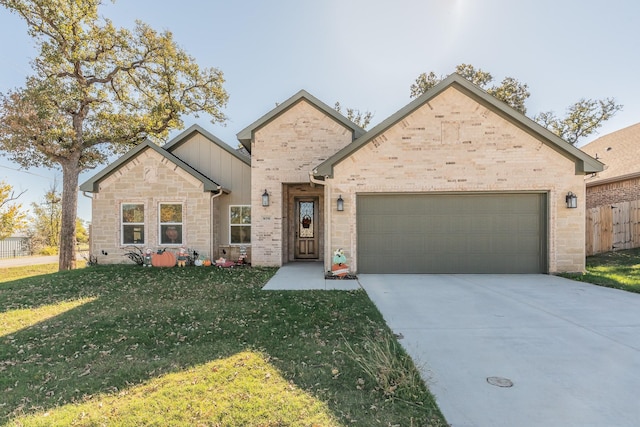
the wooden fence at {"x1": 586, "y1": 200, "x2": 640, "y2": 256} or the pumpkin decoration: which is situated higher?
the wooden fence at {"x1": 586, "y1": 200, "x2": 640, "y2": 256}

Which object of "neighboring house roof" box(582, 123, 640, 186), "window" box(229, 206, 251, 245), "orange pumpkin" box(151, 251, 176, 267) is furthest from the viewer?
"neighboring house roof" box(582, 123, 640, 186)

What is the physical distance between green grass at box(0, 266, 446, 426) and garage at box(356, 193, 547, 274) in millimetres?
3040

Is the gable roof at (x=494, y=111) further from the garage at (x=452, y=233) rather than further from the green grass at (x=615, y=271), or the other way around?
the green grass at (x=615, y=271)

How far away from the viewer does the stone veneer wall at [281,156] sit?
11.4 meters

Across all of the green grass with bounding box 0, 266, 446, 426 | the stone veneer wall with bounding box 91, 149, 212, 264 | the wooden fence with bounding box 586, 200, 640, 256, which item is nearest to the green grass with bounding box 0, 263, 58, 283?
the stone veneer wall with bounding box 91, 149, 212, 264

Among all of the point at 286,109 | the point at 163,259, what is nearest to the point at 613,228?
the point at 286,109

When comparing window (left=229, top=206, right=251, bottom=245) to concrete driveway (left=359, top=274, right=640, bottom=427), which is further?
window (left=229, top=206, right=251, bottom=245)

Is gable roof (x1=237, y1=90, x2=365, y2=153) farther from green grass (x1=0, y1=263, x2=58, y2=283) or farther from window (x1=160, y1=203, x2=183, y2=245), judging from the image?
green grass (x1=0, y1=263, x2=58, y2=283)

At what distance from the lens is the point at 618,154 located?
16859 millimetres

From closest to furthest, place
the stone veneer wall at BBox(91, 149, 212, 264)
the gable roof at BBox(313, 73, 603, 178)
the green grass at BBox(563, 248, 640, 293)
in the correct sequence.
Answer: the green grass at BBox(563, 248, 640, 293) < the gable roof at BBox(313, 73, 603, 178) < the stone veneer wall at BBox(91, 149, 212, 264)

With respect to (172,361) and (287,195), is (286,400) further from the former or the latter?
(287,195)

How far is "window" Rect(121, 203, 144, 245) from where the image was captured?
11891 mm

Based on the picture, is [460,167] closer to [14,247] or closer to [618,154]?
[618,154]

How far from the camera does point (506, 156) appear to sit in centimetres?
930
